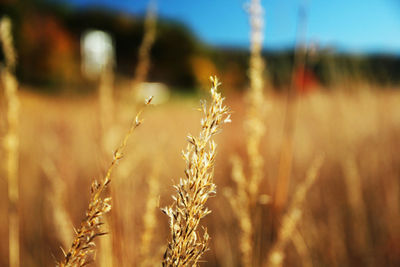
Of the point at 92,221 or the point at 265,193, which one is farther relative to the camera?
the point at 265,193

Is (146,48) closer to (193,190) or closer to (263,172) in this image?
(193,190)

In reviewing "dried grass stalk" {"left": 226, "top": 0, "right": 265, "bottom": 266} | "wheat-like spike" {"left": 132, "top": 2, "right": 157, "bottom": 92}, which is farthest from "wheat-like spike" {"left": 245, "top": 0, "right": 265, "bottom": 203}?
"wheat-like spike" {"left": 132, "top": 2, "right": 157, "bottom": 92}

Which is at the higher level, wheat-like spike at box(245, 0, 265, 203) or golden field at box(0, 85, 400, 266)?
wheat-like spike at box(245, 0, 265, 203)

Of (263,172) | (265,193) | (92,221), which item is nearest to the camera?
(92,221)

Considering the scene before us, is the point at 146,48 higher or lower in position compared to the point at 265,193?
higher

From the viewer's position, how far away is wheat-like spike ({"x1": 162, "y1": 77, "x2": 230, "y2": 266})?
36 cm

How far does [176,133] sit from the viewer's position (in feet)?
19.6

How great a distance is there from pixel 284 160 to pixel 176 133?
4938 millimetres

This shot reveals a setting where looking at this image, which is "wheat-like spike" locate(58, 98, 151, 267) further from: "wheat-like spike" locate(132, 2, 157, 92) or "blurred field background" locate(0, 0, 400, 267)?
"wheat-like spike" locate(132, 2, 157, 92)

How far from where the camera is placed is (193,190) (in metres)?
0.38

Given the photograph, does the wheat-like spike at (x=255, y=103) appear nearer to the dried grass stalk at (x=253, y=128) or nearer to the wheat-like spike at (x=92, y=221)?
the dried grass stalk at (x=253, y=128)

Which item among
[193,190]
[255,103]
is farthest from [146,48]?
[193,190]

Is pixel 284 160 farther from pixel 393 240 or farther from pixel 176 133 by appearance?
pixel 176 133

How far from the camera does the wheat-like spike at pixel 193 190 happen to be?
36 centimetres
